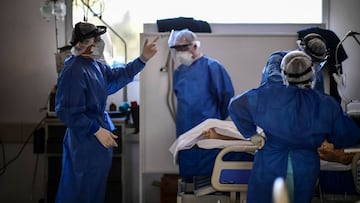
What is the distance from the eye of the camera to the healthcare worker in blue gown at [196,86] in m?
3.44

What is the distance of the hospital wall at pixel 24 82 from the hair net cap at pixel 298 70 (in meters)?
2.16

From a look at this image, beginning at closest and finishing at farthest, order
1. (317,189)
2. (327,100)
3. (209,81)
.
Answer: (327,100) < (317,189) < (209,81)

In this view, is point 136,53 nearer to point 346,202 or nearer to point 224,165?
point 224,165

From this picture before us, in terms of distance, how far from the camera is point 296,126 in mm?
2412

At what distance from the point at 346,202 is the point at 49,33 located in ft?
9.02

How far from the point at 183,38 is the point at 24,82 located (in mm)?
1591

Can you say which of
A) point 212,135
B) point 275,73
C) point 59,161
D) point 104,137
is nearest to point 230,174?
point 212,135

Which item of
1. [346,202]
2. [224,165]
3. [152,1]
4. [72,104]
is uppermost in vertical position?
[152,1]

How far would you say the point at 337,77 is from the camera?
3.49 metres

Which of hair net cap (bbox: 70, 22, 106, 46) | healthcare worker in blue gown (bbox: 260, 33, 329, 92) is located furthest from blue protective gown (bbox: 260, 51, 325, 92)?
hair net cap (bbox: 70, 22, 106, 46)

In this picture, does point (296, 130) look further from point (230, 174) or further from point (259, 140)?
point (230, 174)

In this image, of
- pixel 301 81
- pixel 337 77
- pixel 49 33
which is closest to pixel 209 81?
pixel 337 77

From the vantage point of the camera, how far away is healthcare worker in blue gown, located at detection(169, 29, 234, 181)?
11.3 ft

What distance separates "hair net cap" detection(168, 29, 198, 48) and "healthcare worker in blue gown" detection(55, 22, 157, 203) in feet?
2.00
